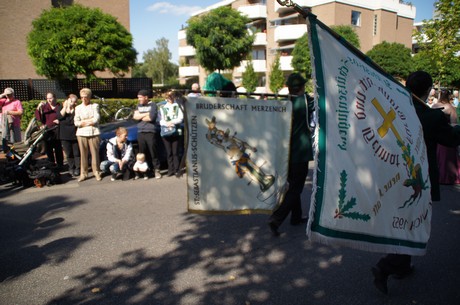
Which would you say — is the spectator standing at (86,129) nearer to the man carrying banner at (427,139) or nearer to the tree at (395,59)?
the man carrying banner at (427,139)

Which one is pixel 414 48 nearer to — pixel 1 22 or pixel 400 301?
pixel 1 22

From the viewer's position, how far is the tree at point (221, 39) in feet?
115

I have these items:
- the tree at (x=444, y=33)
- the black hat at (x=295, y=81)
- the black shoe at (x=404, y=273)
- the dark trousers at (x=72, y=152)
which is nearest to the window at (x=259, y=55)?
the tree at (x=444, y=33)

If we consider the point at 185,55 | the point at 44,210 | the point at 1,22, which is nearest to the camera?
the point at 44,210

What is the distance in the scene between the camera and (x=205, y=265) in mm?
4242

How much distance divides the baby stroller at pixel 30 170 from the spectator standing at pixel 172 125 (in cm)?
235

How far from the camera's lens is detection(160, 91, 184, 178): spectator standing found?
8.40m

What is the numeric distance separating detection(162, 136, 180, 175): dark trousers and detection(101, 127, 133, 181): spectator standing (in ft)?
2.60

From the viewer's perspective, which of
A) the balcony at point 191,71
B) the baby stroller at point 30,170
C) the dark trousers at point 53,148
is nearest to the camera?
the baby stroller at point 30,170

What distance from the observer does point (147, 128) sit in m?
8.47

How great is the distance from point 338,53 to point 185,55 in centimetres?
Answer: 6233

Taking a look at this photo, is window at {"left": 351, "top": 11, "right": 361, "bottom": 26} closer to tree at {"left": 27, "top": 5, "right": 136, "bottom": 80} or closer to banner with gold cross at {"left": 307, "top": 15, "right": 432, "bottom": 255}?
tree at {"left": 27, "top": 5, "right": 136, "bottom": 80}

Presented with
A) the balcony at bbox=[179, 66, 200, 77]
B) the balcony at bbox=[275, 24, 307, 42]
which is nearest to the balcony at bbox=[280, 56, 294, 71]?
the balcony at bbox=[275, 24, 307, 42]

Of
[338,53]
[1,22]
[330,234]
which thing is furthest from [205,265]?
[1,22]
